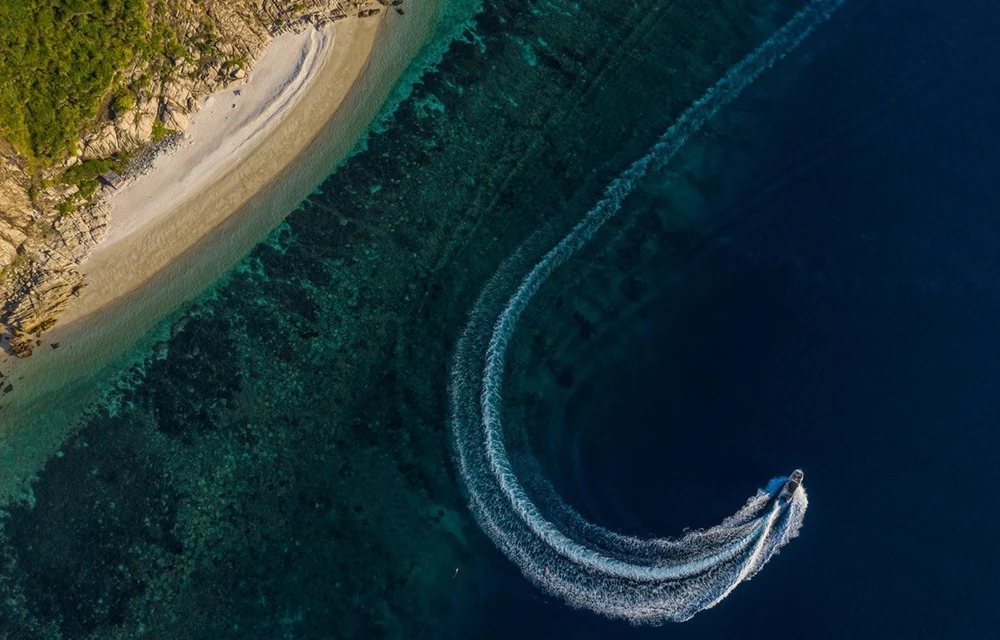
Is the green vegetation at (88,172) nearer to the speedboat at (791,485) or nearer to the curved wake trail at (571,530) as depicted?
the curved wake trail at (571,530)

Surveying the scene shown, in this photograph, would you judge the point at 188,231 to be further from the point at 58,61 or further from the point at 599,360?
the point at 599,360

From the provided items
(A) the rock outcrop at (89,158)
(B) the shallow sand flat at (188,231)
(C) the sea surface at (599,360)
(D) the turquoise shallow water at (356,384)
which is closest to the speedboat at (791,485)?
(C) the sea surface at (599,360)

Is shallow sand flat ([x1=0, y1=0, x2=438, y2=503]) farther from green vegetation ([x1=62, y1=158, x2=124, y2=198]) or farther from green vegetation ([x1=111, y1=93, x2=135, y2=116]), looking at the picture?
green vegetation ([x1=111, y1=93, x2=135, y2=116])

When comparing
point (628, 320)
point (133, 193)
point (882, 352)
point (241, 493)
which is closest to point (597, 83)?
point (628, 320)

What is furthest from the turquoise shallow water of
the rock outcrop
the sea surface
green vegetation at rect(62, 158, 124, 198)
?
green vegetation at rect(62, 158, 124, 198)

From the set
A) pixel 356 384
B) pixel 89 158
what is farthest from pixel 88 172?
pixel 356 384
